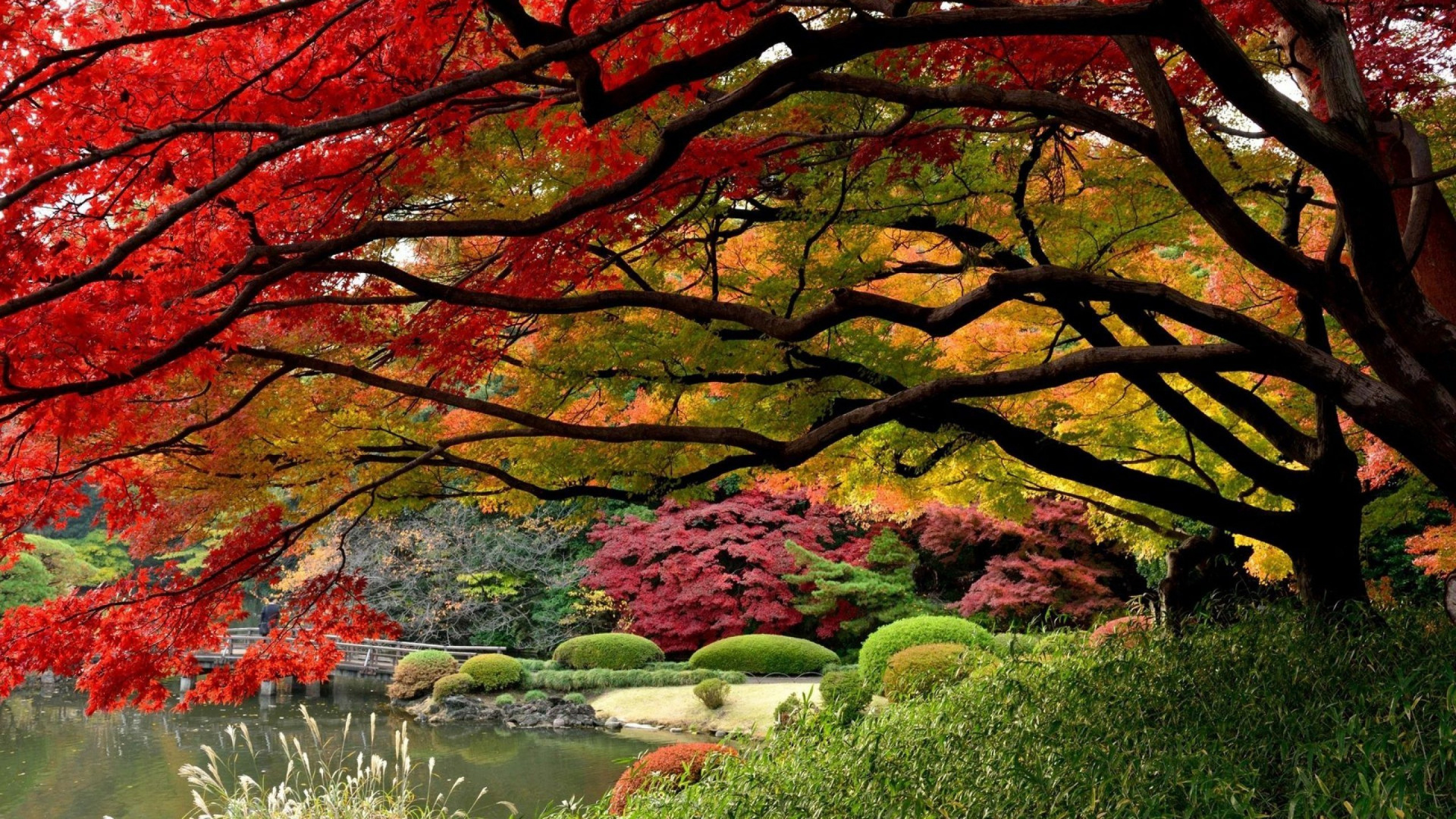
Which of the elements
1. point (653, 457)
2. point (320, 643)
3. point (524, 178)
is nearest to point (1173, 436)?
point (653, 457)

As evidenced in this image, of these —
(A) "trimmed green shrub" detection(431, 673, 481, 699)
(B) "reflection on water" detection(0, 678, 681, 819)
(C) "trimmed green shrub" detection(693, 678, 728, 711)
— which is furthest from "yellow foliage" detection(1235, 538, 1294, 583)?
(A) "trimmed green shrub" detection(431, 673, 481, 699)

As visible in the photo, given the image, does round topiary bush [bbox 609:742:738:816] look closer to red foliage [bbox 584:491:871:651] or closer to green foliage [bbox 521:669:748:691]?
green foliage [bbox 521:669:748:691]

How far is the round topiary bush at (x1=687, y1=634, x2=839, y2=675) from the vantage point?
52.8 ft

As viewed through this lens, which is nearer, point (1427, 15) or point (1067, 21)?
point (1067, 21)

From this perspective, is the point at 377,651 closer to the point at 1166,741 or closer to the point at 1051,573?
the point at 1051,573

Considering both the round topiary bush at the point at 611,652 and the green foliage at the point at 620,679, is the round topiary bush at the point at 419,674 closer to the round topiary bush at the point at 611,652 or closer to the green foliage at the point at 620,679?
the green foliage at the point at 620,679

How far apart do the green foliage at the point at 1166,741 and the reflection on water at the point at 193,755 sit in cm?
441

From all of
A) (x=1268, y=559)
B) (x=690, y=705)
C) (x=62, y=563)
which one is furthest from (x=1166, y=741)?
(x=62, y=563)

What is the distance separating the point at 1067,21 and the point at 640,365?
369 cm

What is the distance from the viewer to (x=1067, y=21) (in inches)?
122

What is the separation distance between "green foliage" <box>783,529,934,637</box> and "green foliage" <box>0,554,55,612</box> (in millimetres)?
16480

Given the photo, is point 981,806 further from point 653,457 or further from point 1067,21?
point 653,457

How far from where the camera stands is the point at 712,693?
45.6ft

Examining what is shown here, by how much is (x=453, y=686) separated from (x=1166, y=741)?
1442 cm
